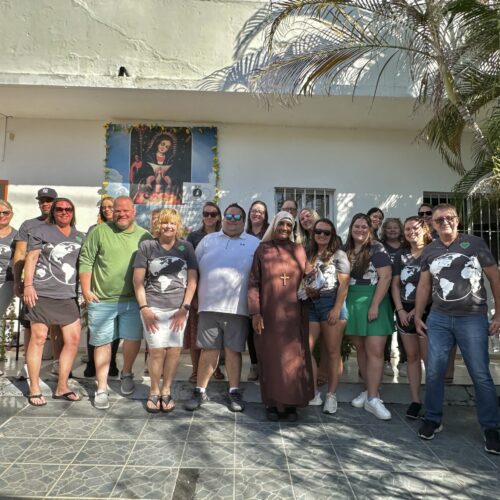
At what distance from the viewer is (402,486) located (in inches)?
106

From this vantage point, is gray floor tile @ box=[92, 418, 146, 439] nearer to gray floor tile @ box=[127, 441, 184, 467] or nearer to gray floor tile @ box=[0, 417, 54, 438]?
gray floor tile @ box=[127, 441, 184, 467]

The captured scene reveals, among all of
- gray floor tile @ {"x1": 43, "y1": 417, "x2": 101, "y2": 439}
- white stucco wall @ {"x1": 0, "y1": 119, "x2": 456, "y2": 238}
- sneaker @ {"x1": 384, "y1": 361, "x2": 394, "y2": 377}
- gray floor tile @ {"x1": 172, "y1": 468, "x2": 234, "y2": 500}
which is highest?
white stucco wall @ {"x1": 0, "y1": 119, "x2": 456, "y2": 238}

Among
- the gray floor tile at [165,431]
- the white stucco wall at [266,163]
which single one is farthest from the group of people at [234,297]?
the white stucco wall at [266,163]

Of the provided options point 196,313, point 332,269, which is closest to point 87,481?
point 196,313

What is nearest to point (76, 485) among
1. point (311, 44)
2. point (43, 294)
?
point (43, 294)

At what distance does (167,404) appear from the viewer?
3812 mm

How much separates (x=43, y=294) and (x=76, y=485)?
1.93 m

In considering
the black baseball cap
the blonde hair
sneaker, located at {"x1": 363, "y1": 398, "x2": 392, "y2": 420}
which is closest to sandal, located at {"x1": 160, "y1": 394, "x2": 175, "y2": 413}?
the blonde hair

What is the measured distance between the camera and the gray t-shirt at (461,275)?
3346 mm

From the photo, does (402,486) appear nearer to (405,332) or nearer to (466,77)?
Result: (405,332)

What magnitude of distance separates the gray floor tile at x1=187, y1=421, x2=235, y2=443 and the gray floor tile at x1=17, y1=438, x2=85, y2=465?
879 mm

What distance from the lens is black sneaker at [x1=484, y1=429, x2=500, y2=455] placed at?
3190 mm

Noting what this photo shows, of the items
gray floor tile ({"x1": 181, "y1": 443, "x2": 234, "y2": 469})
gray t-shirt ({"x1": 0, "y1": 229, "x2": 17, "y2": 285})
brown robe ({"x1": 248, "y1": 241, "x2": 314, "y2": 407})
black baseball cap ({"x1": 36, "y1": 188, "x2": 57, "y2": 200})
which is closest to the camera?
gray floor tile ({"x1": 181, "y1": 443, "x2": 234, "y2": 469})

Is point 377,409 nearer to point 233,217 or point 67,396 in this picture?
point 233,217
